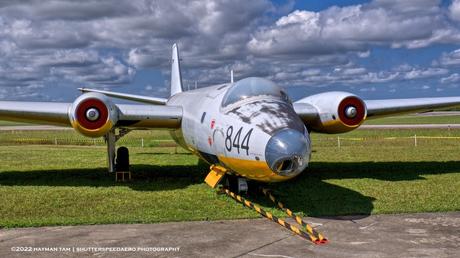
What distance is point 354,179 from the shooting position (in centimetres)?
1370

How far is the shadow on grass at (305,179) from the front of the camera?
10192 mm

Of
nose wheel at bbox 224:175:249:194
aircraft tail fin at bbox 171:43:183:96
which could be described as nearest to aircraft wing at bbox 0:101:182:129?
nose wheel at bbox 224:175:249:194

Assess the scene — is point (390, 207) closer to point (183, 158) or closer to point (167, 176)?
point (167, 176)

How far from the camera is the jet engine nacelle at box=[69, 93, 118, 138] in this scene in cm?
1206

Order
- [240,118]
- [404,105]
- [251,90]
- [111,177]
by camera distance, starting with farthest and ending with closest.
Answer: [404,105] → [111,177] → [251,90] → [240,118]

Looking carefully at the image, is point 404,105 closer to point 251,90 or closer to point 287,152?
point 251,90

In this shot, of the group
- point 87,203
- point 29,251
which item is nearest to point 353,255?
A: point 29,251

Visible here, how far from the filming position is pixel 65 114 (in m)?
12.8

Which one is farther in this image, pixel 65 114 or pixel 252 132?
pixel 65 114

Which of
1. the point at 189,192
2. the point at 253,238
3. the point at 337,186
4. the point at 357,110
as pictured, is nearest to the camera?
the point at 253,238

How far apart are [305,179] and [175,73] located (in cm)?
1101

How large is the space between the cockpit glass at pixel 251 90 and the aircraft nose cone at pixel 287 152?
2012mm

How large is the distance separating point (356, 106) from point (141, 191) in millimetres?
6351

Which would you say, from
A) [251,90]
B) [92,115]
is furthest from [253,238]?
[92,115]
